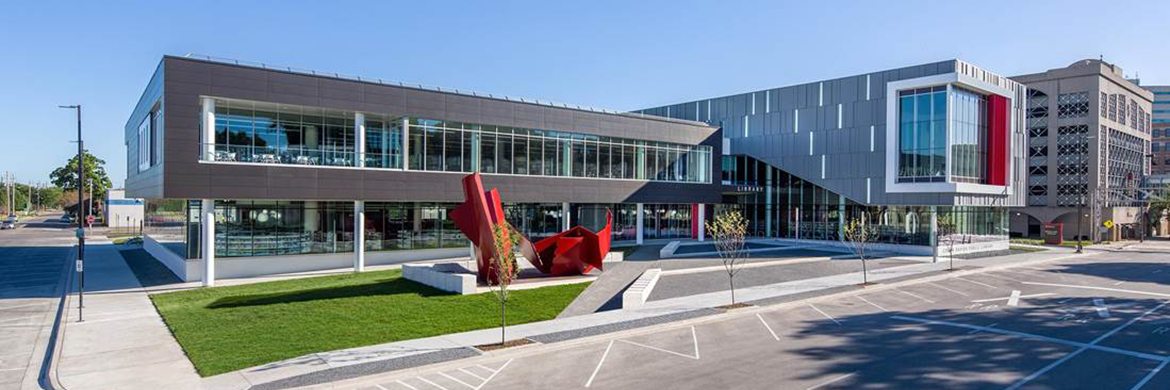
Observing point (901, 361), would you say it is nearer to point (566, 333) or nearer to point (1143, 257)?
point (566, 333)

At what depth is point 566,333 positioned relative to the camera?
18484 millimetres

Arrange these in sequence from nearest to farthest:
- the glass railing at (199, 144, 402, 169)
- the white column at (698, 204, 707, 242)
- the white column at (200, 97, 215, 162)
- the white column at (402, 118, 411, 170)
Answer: the white column at (200, 97, 215, 162)
the glass railing at (199, 144, 402, 169)
the white column at (402, 118, 411, 170)
the white column at (698, 204, 707, 242)

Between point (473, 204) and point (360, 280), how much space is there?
7.70 m

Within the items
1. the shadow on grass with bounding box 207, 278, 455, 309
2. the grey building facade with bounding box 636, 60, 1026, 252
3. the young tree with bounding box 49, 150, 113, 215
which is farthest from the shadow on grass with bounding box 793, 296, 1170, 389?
the young tree with bounding box 49, 150, 113, 215

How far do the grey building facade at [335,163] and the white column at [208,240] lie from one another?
0.21 ft

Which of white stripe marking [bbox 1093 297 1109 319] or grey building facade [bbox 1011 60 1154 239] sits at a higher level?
grey building facade [bbox 1011 60 1154 239]

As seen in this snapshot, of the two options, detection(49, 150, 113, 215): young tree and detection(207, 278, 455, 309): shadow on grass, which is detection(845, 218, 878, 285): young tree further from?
detection(49, 150, 113, 215): young tree

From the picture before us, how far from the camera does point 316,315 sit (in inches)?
834

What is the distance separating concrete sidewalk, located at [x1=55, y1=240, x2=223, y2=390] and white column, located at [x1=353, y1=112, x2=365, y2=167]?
11198mm

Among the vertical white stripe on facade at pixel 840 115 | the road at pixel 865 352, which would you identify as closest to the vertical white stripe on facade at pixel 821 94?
the vertical white stripe on facade at pixel 840 115

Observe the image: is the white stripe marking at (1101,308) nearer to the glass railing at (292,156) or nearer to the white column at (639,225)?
the white column at (639,225)

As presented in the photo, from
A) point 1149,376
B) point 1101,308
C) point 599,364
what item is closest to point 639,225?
point 1101,308

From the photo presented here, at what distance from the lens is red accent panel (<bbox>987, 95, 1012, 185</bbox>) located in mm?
47281

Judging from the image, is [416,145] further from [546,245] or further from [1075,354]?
[1075,354]
